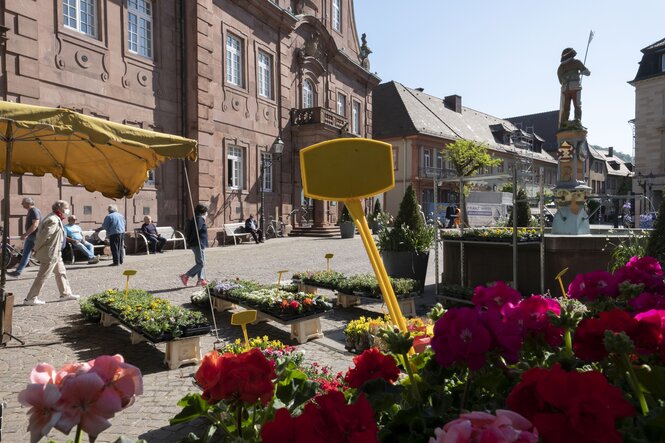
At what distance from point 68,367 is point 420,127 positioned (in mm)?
41403

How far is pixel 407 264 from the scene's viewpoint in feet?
29.7

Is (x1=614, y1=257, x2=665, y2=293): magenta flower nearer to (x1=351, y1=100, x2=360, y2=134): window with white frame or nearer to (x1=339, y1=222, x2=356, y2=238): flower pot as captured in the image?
(x1=339, y1=222, x2=356, y2=238): flower pot

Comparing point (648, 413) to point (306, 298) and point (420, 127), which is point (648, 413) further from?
point (420, 127)

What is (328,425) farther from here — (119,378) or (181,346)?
(181,346)

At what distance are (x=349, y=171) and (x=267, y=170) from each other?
20.0 m

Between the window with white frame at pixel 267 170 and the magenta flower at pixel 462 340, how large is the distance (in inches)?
797

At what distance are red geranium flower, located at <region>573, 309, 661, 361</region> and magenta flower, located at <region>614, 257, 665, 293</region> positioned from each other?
0.83m

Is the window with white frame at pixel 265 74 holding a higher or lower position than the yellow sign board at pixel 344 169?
higher

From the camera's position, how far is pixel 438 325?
145 centimetres

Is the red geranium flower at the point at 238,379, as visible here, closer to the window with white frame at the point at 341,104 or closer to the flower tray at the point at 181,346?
the flower tray at the point at 181,346

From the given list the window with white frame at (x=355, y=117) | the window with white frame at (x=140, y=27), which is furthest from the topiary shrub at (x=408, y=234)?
the window with white frame at (x=355, y=117)

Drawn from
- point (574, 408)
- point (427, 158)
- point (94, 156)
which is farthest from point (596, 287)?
point (427, 158)

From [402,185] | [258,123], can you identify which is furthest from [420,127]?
[258,123]

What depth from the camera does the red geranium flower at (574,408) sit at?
2.96ft
